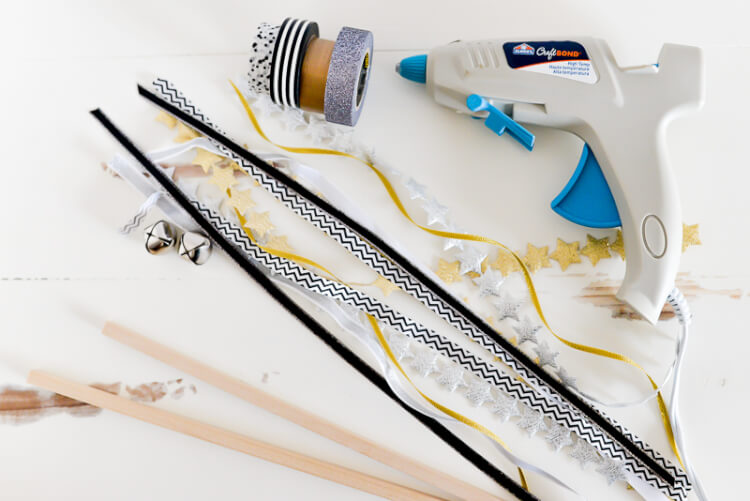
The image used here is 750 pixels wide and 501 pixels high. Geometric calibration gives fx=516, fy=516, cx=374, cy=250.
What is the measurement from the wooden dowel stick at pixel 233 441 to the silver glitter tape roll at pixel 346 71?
1.48ft

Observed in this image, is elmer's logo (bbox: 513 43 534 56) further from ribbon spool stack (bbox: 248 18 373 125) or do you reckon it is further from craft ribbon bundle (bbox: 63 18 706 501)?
ribbon spool stack (bbox: 248 18 373 125)

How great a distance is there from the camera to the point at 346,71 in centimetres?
63

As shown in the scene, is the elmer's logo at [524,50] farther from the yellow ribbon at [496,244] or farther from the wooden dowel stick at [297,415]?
the wooden dowel stick at [297,415]

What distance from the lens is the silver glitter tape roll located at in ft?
2.08

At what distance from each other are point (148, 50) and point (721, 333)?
0.90m

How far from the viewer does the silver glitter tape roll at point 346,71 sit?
2.08ft

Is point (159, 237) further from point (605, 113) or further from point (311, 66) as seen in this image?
point (605, 113)

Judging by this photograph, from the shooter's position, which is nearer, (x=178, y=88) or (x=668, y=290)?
(x=668, y=290)

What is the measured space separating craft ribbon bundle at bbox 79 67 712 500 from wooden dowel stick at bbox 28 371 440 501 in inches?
4.1

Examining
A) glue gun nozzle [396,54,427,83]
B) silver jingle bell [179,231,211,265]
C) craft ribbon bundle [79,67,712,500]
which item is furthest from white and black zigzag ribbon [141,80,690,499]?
glue gun nozzle [396,54,427,83]

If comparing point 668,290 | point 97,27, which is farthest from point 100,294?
point 668,290

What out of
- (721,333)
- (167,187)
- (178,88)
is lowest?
(721,333)

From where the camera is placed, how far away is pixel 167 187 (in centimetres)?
71

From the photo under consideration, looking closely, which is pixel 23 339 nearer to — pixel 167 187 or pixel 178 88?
pixel 167 187
